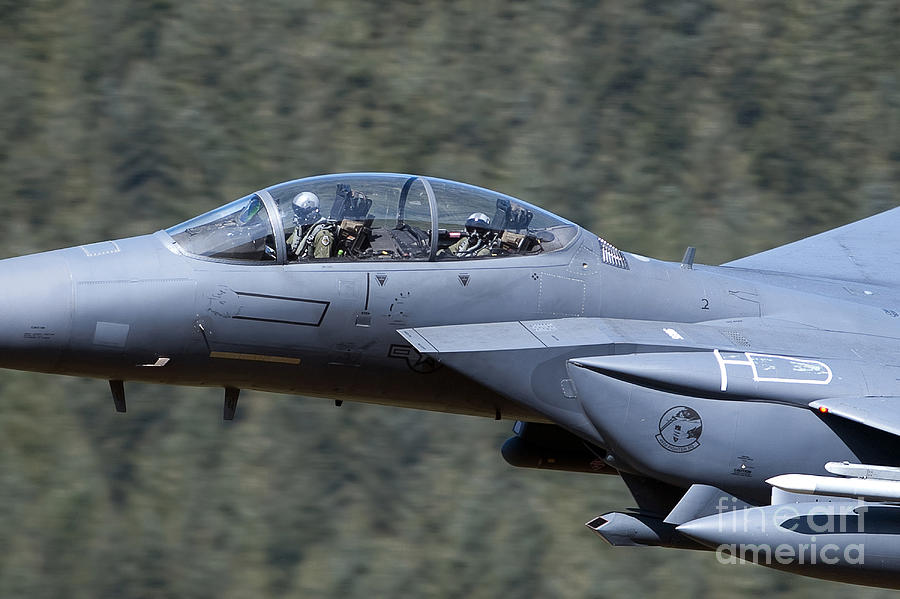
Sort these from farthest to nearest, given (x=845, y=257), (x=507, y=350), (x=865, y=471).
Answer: (x=845, y=257) < (x=507, y=350) < (x=865, y=471)

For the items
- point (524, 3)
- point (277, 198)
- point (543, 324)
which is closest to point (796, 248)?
point (543, 324)

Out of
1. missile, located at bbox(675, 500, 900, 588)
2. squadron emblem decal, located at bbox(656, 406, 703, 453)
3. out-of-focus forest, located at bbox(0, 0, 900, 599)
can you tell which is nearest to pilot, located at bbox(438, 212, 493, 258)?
squadron emblem decal, located at bbox(656, 406, 703, 453)

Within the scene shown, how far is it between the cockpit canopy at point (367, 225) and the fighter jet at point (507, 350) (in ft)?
0.04

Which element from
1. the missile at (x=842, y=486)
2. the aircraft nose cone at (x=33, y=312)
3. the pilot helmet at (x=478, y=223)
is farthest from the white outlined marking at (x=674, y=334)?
the aircraft nose cone at (x=33, y=312)

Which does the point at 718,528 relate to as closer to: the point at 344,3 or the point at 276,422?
the point at 276,422

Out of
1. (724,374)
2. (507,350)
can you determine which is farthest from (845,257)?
(507,350)

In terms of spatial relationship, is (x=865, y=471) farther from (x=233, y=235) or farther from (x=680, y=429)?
(x=233, y=235)

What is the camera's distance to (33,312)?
6.23 metres

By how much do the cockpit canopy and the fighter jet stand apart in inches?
0.5

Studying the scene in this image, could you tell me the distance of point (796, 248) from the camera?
1008cm

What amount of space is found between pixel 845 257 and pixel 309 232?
5601 mm

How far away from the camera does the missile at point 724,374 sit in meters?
6.96

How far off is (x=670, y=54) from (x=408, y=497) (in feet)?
28.5

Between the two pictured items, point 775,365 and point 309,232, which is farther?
point 775,365
